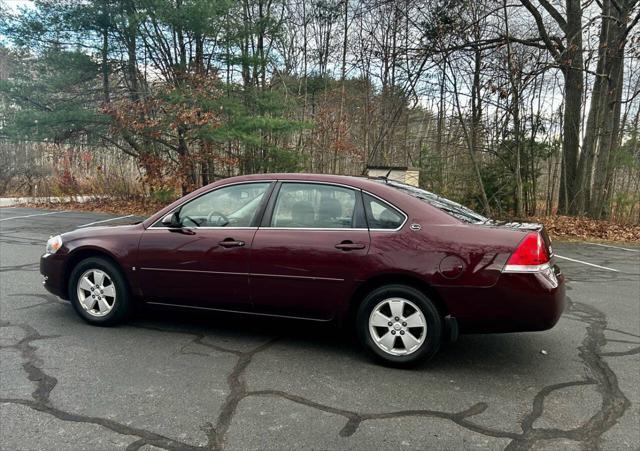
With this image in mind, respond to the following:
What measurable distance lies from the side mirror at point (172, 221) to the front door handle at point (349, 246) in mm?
1594

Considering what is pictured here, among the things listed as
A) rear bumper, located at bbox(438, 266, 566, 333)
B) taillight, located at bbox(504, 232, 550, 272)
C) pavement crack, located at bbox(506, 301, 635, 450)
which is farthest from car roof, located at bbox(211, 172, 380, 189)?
pavement crack, located at bbox(506, 301, 635, 450)

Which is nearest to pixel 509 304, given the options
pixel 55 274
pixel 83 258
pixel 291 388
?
pixel 291 388

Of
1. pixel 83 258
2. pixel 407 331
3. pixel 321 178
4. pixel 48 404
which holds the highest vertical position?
pixel 321 178

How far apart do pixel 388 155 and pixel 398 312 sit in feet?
57.3

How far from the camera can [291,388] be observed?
3.39 m

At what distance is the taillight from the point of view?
350cm

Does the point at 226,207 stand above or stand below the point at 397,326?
above

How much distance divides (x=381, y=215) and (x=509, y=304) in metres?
1.19

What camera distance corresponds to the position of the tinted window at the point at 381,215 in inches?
151

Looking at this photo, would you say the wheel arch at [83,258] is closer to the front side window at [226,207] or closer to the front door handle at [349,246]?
the front side window at [226,207]

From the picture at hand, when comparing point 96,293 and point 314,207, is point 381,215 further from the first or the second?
point 96,293

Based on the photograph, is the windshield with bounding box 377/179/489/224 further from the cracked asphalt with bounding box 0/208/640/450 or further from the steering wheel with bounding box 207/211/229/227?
the steering wheel with bounding box 207/211/229/227

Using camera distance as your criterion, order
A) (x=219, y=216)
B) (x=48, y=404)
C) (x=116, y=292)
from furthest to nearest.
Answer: (x=116, y=292)
(x=219, y=216)
(x=48, y=404)

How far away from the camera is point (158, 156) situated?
1791cm
